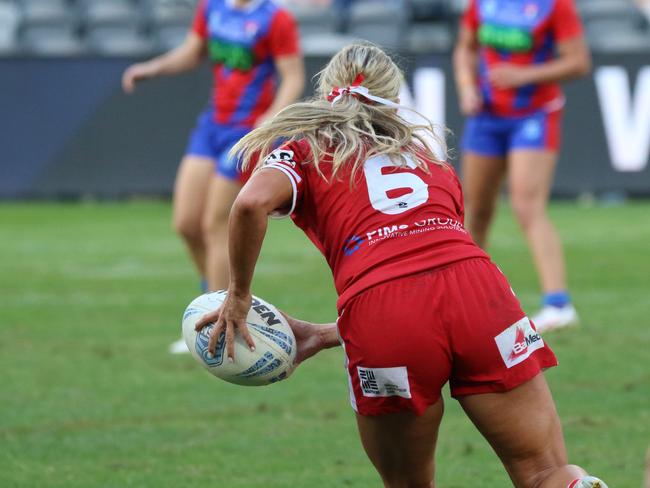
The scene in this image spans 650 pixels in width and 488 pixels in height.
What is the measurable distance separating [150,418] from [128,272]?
17.9 ft

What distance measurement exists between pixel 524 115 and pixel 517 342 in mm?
5094

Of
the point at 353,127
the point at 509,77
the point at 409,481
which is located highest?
the point at 353,127

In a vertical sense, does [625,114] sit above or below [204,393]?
below

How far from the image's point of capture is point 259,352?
4.06 meters

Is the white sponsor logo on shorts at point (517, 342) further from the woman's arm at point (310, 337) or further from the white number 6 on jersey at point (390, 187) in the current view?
the woman's arm at point (310, 337)

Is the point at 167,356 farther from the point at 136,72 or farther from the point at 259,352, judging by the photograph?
the point at 259,352

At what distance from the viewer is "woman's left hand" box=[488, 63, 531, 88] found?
28.0ft

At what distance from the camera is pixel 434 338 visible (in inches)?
146

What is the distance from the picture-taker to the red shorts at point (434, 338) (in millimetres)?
3723

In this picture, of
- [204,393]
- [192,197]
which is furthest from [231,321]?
[192,197]

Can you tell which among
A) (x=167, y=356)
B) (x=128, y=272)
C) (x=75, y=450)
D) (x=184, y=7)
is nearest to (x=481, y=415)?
(x=75, y=450)

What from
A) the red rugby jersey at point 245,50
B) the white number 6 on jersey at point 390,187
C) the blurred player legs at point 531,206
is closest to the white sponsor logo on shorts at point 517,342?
the white number 6 on jersey at point 390,187

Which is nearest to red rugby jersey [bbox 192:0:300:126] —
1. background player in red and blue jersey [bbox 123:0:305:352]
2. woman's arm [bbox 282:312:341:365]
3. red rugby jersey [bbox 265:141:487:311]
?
background player in red and blue jersey [bbox 123:0:305:352]

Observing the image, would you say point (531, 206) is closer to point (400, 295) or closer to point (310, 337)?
point (310, 337)
